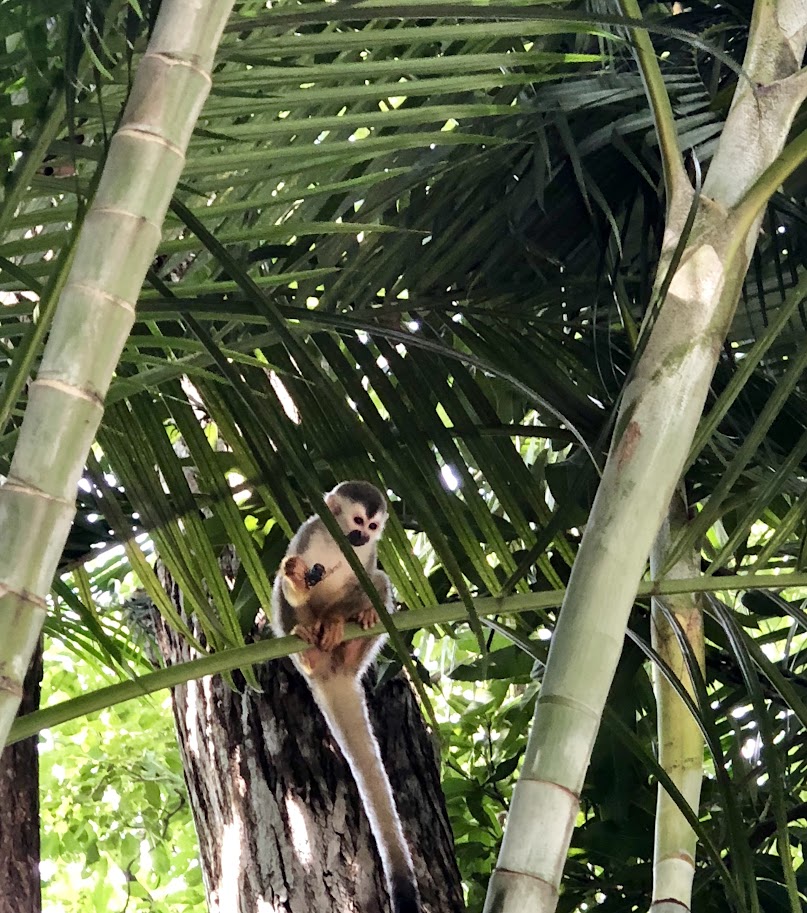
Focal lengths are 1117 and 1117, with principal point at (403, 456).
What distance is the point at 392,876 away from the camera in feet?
5.10

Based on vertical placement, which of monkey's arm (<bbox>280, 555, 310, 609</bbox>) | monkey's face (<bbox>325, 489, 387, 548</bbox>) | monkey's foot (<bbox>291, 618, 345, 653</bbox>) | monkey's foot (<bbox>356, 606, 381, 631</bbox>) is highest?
monkey's face (<bbox>325, 489, 387, 548</bbox>)

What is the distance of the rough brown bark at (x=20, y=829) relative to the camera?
6.64 feet

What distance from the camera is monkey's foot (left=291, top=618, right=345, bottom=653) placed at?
65.8 inches

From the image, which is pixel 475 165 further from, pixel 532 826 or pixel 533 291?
pixel 532 826

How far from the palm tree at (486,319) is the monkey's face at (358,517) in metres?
0.06

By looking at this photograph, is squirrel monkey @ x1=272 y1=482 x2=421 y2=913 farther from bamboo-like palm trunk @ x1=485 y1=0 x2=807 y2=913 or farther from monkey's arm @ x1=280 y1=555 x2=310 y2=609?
bamboo-like palm trunk @ x1=485 y1=0 x2=807 y2=913

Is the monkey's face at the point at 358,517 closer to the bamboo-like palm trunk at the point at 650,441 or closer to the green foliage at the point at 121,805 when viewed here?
the bamboo-like palm trunk at the point at 650,441

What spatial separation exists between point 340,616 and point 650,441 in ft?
3.09

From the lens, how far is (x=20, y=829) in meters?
2.07

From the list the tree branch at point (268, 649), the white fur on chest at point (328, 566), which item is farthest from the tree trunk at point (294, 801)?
the tree branch at point (268, 649)

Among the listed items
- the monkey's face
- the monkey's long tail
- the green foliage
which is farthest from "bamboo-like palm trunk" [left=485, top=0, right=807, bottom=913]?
the green foliage

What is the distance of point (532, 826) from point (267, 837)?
5.34 feet

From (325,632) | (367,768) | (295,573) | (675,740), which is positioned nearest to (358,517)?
(295,573)

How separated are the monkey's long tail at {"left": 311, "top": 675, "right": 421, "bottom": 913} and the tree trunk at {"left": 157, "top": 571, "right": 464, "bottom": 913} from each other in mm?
458
